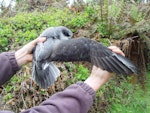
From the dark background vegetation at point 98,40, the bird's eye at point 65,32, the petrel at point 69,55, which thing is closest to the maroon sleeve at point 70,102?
the petrel at point 69,55

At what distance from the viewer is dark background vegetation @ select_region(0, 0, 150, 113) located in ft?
9.84

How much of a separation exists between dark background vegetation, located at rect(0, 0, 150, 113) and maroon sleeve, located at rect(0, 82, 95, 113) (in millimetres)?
1662

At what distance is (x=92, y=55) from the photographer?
62.6 inches

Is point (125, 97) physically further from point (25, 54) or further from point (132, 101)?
point (25, 54)

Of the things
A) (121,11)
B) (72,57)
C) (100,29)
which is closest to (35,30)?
(100,29)

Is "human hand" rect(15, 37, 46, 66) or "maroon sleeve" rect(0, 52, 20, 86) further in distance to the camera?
"human hand" rect(15, 37, 46, 66)

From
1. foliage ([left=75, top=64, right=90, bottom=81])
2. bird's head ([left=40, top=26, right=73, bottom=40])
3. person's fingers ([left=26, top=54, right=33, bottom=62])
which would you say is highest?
bird's head ([left=40, top=26, right=73, bottom=40])

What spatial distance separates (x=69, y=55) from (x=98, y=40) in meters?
1.91

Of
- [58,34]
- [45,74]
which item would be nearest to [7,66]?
[45,74]

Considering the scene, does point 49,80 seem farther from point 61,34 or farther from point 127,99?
point 127,99

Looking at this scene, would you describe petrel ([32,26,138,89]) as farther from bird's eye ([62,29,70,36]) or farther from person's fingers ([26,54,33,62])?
person's fingers ([26,54,33,62])

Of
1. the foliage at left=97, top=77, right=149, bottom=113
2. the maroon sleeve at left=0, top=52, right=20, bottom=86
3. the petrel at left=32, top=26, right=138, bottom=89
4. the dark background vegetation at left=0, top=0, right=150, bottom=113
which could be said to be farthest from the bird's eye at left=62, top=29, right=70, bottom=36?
the foliage at left=97, top=77, right=149, bottom=113

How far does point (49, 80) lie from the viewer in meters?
1.77

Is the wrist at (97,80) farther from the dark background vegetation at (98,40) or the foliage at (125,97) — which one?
the foliage at (125,97)
